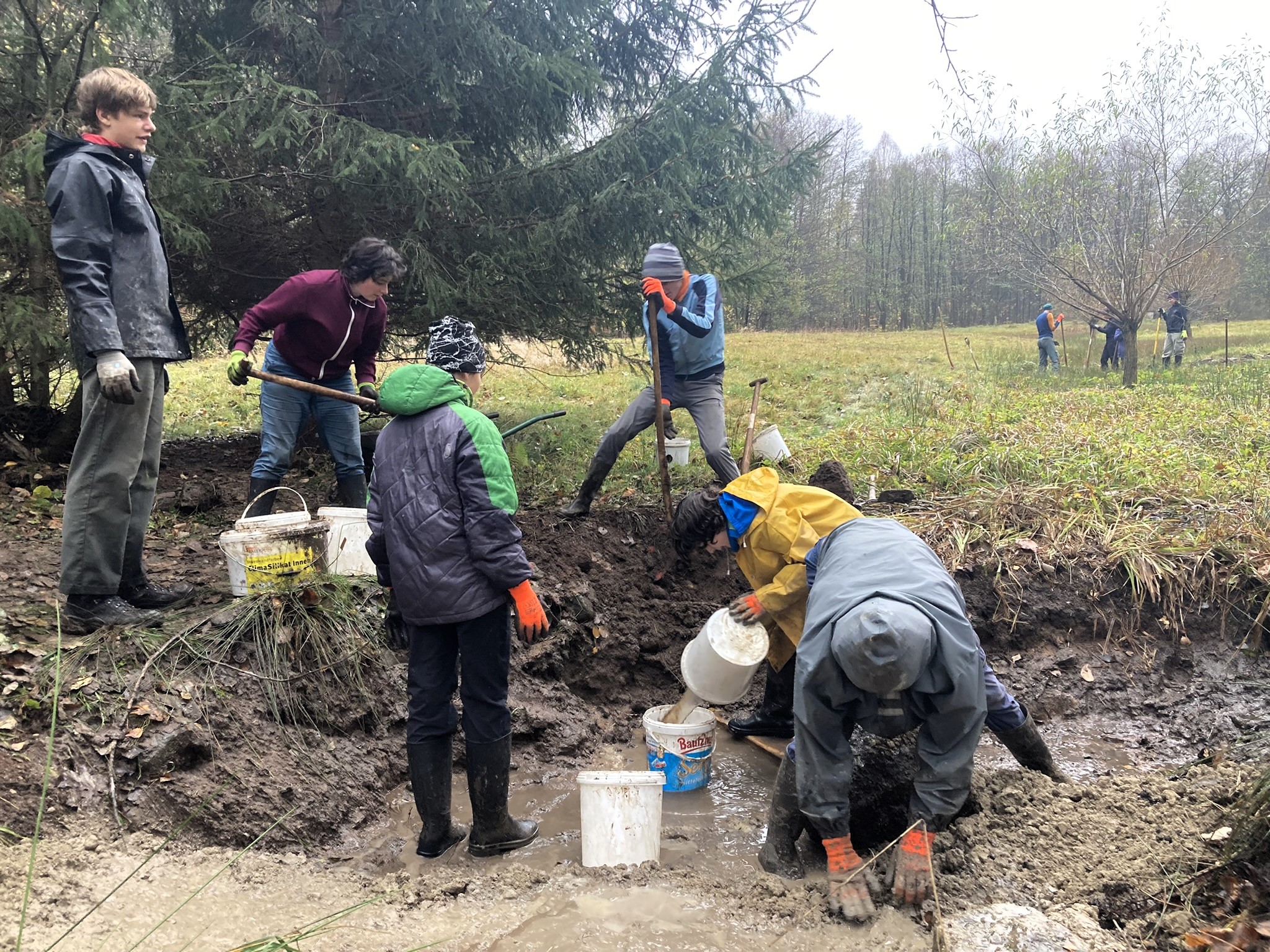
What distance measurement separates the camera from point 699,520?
3771 millimetres

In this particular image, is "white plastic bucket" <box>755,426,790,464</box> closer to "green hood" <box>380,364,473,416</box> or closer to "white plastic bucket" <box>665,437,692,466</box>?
"white plastic bucket" <box>665,437,692,466</box>

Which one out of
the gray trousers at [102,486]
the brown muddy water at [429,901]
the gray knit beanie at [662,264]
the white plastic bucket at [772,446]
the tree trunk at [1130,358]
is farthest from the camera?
the tree trunk at [1130,358]

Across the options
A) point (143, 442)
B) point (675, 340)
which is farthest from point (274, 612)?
point (675, 340)

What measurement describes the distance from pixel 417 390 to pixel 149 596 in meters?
1.83

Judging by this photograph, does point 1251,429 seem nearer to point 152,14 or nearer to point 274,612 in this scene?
point 274,612

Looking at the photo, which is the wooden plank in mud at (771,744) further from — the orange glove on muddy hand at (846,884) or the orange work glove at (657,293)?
the orange work glove at (657,293)

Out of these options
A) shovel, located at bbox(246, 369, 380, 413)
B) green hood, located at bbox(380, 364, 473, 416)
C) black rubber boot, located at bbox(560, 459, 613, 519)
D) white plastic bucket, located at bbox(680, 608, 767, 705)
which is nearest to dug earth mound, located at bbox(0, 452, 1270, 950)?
white plastic bucket, located at bbox(680, 608, 767, 705)

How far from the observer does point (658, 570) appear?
5578 millimetres

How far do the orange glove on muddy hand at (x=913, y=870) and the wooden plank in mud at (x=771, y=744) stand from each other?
1382mm

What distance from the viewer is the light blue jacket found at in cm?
559

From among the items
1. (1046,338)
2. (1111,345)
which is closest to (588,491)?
(1046,338)

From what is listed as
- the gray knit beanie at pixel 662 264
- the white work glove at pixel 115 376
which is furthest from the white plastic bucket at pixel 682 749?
the gray knit beanie at pixel 662 264

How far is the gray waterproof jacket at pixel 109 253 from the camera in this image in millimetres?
3172

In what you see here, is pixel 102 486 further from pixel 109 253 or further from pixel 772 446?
pixel 772 446
